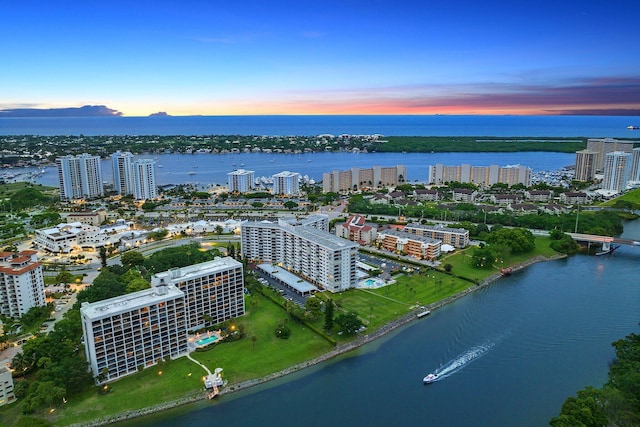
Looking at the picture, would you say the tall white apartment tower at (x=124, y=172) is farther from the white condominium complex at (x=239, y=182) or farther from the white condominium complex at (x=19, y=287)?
the white condominium complex at (x=19, y=287)

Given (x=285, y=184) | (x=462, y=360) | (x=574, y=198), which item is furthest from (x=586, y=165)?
(x=462, y=360)

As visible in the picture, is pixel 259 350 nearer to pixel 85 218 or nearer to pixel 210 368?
pixel 210 368

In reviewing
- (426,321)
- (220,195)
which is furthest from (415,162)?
(426,321)

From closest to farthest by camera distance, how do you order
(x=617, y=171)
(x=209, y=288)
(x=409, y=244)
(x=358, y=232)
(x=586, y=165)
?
(x=209, y=288)
(x=409, y=244)
(x=358, y=232)
(x=617, y=171)
(x=586, y=165)

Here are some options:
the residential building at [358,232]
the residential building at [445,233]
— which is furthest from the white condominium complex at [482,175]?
the residential building at [358,232]

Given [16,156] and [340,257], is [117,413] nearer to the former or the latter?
[340,257]

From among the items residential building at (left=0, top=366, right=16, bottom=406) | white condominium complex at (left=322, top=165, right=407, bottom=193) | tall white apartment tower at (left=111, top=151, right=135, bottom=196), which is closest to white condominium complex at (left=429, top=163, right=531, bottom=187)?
white condominium complex at (left=322, top=165, right=407, bottom=193)
